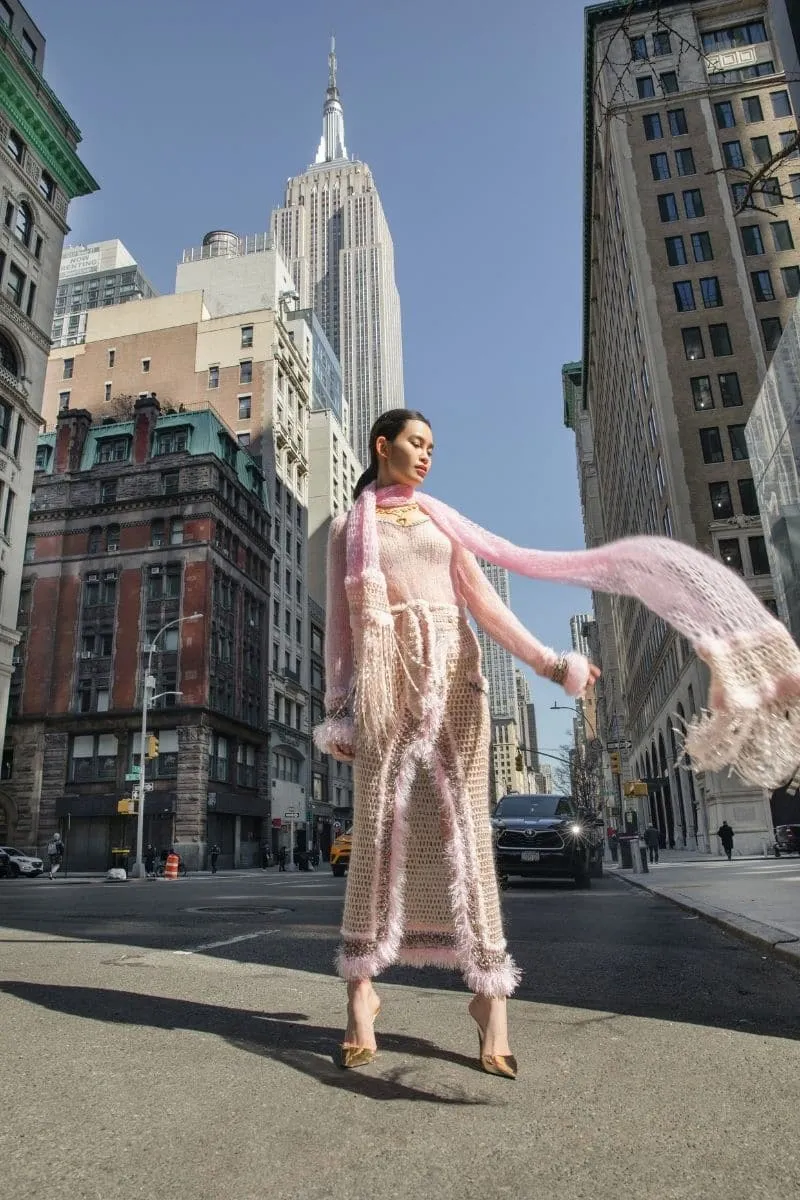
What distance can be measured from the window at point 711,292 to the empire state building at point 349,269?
122 m

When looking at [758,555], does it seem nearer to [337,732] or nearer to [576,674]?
[576,674]

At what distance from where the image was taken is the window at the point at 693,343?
45031 mm

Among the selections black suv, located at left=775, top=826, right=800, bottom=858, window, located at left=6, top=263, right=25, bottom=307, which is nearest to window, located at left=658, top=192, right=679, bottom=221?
window, located at left=6, top=263, right=25, bottom=307

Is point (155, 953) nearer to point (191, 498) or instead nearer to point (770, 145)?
point (191, 498)

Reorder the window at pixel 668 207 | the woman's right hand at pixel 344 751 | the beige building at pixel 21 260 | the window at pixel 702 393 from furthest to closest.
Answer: the window at pixel 668 207 < the window at pixel 702 393 < the beige building at pixel 21 260 < the woman's right hand at pixel 344 751

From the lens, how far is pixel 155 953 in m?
5.50

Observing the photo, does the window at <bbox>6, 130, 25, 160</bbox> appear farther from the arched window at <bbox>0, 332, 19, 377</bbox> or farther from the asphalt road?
the asphalt road

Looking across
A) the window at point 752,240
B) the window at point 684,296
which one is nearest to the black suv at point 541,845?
the window at point 684,296

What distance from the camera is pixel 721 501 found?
41.8 meters

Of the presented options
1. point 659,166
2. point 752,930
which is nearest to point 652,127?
point 659,166

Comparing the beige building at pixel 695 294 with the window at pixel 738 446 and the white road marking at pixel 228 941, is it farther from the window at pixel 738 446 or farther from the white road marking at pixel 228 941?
the white road marking at pixel 228 941

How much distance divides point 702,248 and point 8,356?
3805 cm

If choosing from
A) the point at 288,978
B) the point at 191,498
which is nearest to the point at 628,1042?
the point at 288,978

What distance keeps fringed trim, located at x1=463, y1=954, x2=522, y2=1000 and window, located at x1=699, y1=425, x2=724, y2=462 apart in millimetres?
43547
